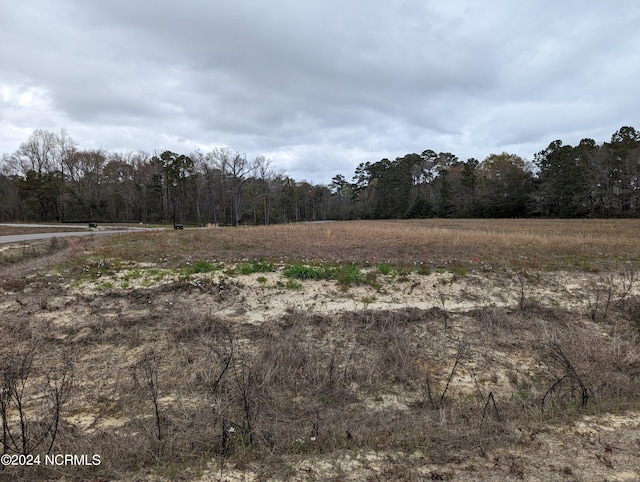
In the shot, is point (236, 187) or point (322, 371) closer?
point (322, 371)

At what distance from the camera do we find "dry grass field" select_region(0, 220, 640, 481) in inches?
132

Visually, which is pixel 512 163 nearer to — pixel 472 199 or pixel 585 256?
pixel 472 199

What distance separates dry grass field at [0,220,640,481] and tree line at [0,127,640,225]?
46.3m

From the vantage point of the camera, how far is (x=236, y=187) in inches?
2591

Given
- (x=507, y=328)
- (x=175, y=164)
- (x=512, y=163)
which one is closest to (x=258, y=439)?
(x=507, y=328)

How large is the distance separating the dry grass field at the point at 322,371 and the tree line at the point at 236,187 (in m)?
46.3

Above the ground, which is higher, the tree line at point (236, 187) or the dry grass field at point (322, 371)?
the tree line at point (236, 187)

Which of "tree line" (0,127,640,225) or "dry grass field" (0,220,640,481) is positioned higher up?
"tree line" (0,127,640,225)

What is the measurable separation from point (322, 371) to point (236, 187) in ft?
209

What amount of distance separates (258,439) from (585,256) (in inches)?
584

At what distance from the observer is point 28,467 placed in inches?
125

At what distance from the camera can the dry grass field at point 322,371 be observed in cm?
337

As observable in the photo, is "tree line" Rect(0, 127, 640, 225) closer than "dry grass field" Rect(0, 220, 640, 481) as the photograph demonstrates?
No

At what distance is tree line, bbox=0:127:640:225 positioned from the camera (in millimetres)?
57188
